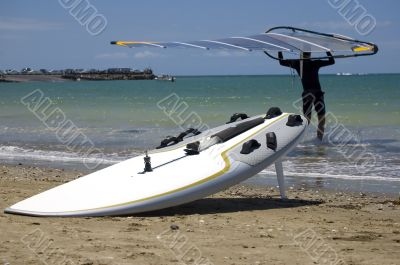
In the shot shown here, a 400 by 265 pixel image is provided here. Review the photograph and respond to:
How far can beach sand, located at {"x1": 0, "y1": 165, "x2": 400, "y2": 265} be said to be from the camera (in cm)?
550

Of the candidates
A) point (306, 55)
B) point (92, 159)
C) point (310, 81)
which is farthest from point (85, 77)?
point (92, 159)

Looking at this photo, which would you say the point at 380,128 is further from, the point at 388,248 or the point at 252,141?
the point at 388,248

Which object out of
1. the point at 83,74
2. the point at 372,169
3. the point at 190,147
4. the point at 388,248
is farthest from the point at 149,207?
the point at 83,74

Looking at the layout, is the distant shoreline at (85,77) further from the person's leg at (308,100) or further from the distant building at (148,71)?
the person's leg at (308,100)

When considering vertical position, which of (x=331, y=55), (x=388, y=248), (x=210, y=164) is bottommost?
(x=388, y=248)

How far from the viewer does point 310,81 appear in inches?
582

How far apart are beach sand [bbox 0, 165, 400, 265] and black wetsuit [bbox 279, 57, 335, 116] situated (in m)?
6.11

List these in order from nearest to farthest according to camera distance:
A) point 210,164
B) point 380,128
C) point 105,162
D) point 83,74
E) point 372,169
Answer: point 210,164
point 372,169
point 105,162
point 380,128
point 83,74

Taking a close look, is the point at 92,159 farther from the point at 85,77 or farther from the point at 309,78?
the point at 85,77

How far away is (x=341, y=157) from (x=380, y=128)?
26.2 feet

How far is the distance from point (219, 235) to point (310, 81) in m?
8.95

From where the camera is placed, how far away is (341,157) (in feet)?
44.1

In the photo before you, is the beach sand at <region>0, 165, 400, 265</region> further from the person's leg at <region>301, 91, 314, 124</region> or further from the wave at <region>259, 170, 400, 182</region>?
the person's leg at <region>301, 91, 314, 124</region>

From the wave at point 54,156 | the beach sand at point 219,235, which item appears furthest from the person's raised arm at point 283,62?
the beach sand at point 219,235
